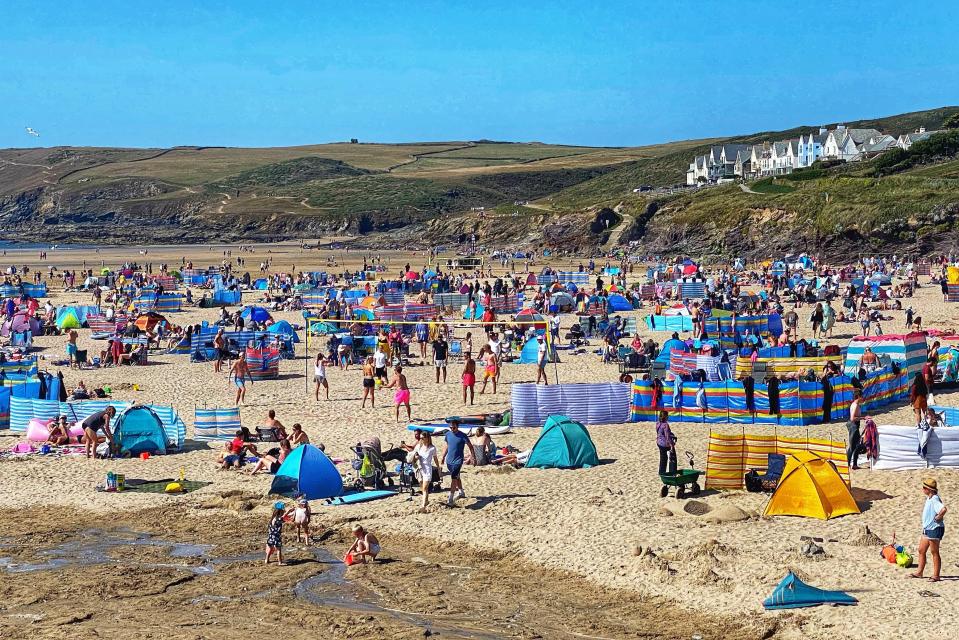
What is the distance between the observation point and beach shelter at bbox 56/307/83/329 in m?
32.5

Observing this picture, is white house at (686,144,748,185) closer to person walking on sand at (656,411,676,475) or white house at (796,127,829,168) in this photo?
white house at (796,127,829,168)

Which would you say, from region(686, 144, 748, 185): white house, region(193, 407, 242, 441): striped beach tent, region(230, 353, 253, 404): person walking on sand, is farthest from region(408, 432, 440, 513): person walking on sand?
region(686, 144, 748, 185): white house

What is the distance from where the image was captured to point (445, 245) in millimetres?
84062

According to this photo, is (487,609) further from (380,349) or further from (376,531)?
(380,349)

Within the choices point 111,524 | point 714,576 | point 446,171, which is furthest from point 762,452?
point 446,171

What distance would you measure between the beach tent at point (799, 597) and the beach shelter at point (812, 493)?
8.06 feet

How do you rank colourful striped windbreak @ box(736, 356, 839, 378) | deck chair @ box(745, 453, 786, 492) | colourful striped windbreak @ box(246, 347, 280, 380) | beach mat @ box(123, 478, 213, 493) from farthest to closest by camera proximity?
colourful striped windbreak @ box(246, 347, 280, 380) < colourful striped windbreak @ box(736, 356, 839, 378) < beach mat @ box(123, 478, 213, 493) < deck chair @ box(745, 453, 786, 492)

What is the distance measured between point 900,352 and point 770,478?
880 cm

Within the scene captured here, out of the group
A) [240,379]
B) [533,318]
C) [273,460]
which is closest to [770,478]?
[273,460]

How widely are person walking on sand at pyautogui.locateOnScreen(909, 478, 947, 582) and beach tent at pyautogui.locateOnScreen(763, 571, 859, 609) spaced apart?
3.02 ft

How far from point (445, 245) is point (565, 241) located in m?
11.2

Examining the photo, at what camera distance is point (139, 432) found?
16.9 meters

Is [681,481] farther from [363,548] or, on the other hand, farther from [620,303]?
[620,303]

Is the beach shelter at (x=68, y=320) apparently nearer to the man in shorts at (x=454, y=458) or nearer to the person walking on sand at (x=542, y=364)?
the person walking on sand at (x=542, y=364)
